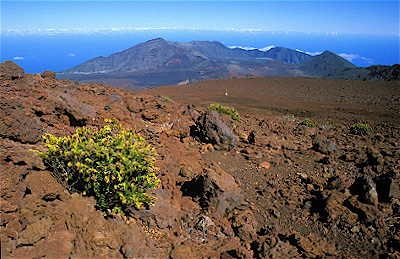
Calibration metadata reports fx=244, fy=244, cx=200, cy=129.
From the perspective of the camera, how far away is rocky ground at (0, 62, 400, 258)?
9.47 feet

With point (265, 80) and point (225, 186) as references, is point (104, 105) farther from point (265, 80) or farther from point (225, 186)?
point (265, 80)

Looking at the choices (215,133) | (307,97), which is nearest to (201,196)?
(215,133)

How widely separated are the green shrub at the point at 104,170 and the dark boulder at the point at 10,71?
14.7 ft

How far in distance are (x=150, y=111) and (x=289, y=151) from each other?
4.29 meters

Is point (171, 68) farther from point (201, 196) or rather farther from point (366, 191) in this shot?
point (366, 191)

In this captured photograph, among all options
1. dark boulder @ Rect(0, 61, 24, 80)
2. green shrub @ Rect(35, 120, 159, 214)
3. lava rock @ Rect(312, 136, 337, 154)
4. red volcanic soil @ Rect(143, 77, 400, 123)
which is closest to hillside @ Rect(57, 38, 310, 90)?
red volcanic soil @ Rect(143, 77, 400, 123)

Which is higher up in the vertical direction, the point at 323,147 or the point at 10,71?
the point at 10,71

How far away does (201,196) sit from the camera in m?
4.50

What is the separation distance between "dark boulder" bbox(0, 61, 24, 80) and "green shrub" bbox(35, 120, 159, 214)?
4.48 metres

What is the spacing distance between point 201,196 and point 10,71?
20.7ft

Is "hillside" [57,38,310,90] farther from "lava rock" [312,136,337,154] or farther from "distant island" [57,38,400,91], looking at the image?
"lava rock" [312,136,337,154]

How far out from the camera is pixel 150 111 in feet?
24.0

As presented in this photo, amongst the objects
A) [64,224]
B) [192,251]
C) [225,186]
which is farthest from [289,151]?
→ [64,224]

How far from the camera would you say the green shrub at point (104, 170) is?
328 cm
